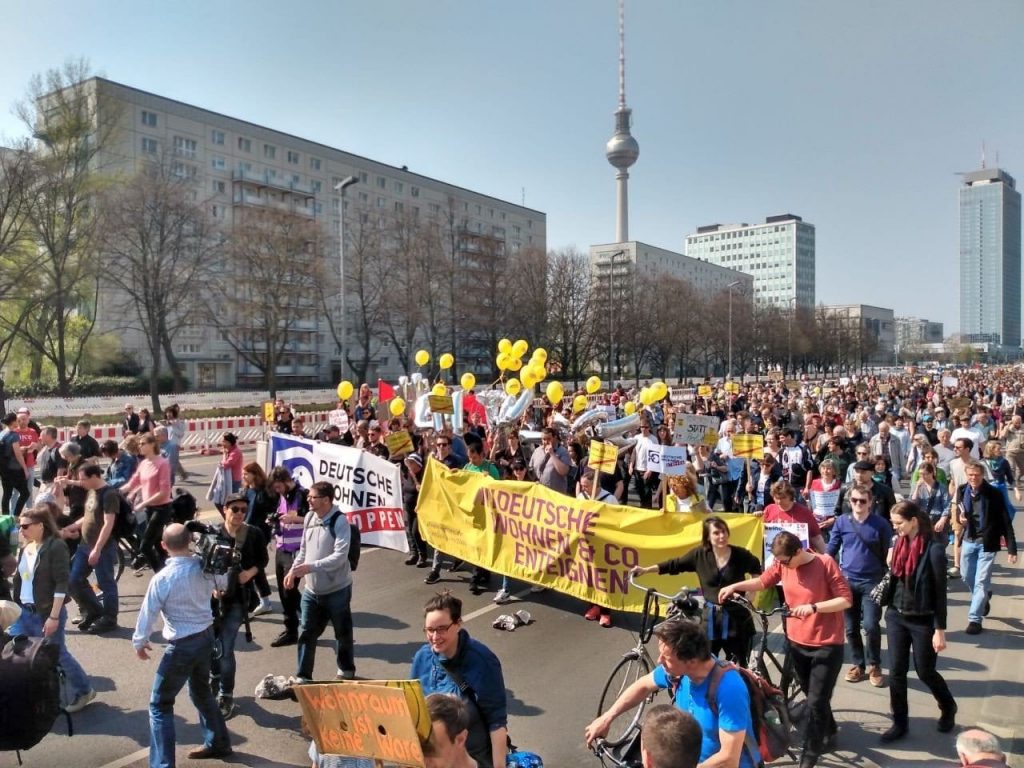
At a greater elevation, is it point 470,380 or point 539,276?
point 539,276

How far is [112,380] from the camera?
43031 millimetres

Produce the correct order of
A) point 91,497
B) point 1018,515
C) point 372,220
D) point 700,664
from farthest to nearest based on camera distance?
1. point 372,220
2. point 1018,515
3. point 91,497
4. point 700,664

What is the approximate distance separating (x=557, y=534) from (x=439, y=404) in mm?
8069

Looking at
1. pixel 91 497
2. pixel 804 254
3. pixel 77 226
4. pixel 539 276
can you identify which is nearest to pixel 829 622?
pixel 91 497

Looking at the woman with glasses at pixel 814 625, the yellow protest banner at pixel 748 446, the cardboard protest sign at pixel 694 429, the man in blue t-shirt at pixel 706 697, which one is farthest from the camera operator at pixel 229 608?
the cardboard protest sign at pixel 694 429

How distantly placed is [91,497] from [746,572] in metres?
5.85

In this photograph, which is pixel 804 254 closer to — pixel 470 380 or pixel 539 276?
pixel 539 276

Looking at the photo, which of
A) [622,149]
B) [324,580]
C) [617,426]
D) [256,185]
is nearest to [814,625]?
[324,580]

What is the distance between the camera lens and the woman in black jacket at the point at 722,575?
16.4 ft

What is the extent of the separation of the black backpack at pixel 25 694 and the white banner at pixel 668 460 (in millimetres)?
9158

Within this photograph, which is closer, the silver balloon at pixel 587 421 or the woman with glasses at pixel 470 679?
the woman with glasses at pixel 470 679

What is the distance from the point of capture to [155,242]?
35281 mm

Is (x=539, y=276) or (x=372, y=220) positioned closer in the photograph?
(x=539, y=276)

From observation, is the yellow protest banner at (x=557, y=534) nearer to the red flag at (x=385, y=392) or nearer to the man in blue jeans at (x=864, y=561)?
the man in blue jeans at (x=864, y=561)
